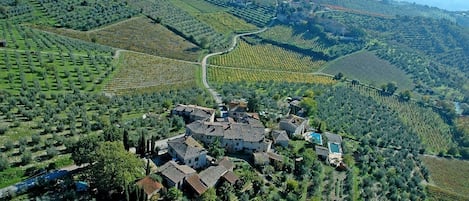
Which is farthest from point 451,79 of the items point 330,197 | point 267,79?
point 330,197

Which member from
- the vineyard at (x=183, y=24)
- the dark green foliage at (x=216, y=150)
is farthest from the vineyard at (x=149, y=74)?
the dark green foliage at (x=216, y=150)

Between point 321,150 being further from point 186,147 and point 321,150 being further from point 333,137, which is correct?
point 186,147

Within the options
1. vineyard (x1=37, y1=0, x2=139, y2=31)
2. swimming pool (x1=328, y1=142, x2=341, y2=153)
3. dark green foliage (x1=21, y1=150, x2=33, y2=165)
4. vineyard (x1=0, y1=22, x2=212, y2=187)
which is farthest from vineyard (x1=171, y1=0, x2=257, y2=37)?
dark green foliage (x1=21, y1=150, x2=33, y2=165)

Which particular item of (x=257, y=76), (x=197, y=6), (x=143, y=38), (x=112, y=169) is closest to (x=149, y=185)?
(x=112, y=169)

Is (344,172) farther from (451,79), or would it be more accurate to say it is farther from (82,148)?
(451,79)

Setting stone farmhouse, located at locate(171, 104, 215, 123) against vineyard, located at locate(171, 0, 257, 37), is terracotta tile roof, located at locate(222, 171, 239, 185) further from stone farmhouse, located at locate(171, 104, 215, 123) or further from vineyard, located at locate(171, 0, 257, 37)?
vineyard, located at locate(171, 0, 257, 37)
